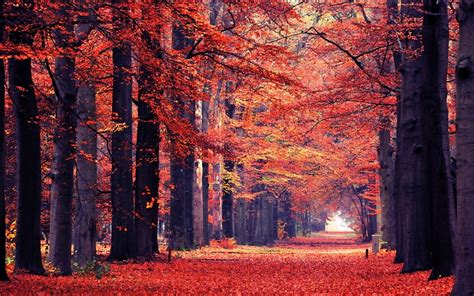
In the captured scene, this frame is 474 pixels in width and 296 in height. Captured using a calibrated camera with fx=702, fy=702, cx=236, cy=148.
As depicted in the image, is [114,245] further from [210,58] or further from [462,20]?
[462,20]

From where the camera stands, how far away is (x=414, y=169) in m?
17.4

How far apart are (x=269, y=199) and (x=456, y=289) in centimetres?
5056

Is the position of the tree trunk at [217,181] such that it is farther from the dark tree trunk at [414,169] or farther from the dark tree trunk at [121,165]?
the dark tree trunk at [414,169]

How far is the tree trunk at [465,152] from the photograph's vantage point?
9.15 m

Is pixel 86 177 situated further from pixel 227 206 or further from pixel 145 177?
pixel 227 206

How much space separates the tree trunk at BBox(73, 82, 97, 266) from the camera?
1732cm

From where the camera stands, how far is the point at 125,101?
68.5 feet

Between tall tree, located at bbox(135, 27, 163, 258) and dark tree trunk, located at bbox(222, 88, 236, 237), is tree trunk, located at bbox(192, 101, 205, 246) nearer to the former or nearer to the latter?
dark tree trunk, located at bbox(222, 88, 236, 237)

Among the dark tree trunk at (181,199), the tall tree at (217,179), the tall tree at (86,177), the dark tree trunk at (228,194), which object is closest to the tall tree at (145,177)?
the tall tree at (86,177)

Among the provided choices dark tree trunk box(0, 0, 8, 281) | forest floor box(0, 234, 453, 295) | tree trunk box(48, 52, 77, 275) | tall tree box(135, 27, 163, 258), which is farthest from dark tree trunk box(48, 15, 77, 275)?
tall tree box(135, 27, 163, 258)

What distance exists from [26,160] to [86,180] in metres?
3.37

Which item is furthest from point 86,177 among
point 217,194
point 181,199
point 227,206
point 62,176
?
point 227,206

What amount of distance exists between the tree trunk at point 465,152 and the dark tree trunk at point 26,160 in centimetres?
835

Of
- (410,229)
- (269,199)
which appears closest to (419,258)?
(410,229)
